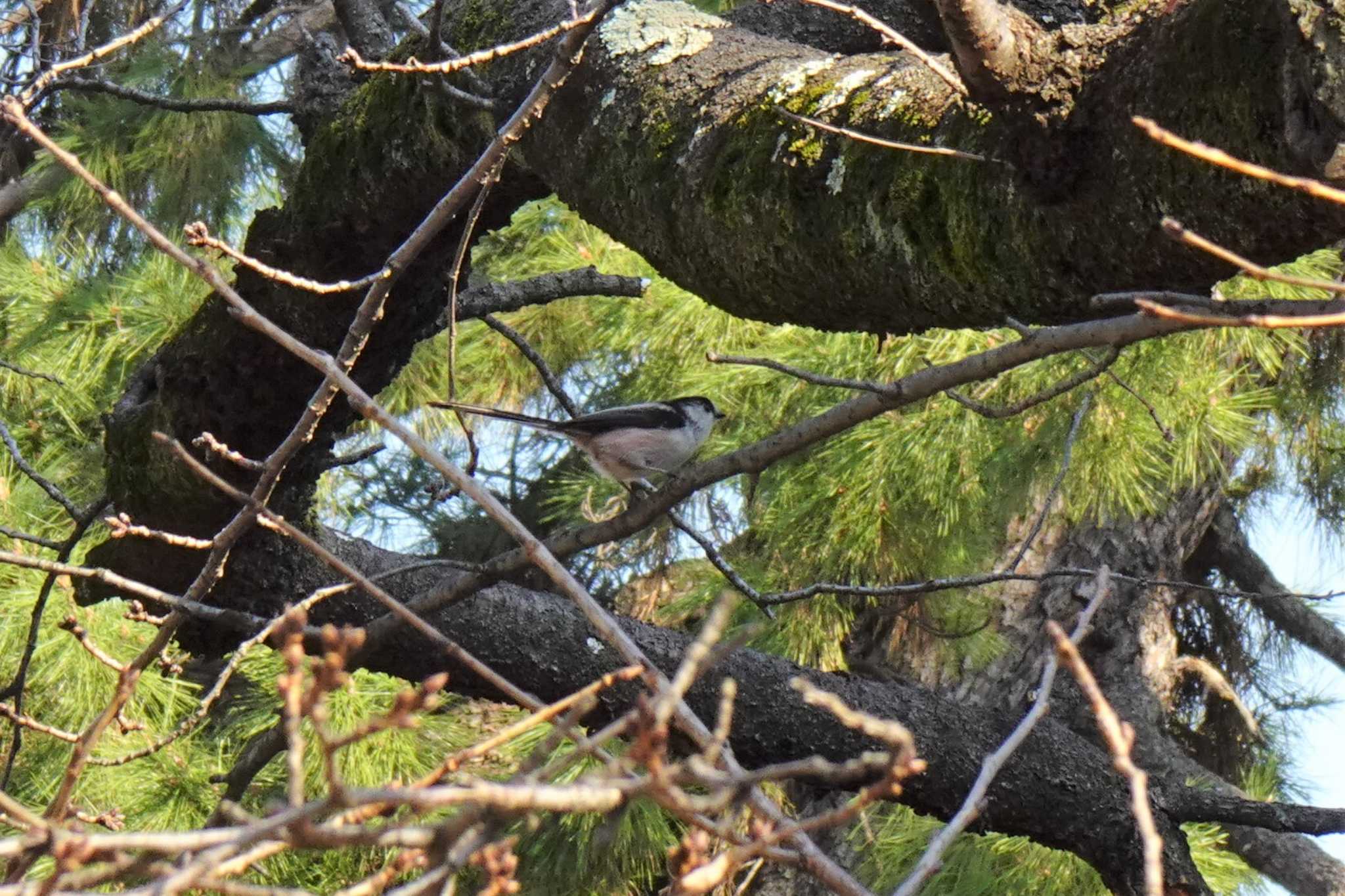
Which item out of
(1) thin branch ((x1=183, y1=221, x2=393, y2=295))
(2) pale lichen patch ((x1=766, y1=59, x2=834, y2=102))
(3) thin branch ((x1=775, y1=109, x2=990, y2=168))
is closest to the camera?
(3) thin branch ((x1=775, y1=109, x2=990, y2=168))

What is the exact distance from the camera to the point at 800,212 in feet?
4.81

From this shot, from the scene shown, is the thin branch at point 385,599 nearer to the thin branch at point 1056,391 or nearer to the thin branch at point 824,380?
the thin branch at point 824,380

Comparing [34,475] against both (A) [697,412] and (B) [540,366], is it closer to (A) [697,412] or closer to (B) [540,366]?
(B) [540,366]

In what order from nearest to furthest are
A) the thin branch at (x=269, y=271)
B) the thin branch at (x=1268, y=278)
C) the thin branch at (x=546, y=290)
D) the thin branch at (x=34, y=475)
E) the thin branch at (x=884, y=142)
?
the thin branch at (x=1268, y=278) → the thin branch at (x=884, y=142) → the thin branch at (x=269, y=271) → the thin branch at (x=34, y=475) → the thin branch at (x=546, y=290)

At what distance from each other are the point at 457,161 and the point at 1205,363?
1889mm

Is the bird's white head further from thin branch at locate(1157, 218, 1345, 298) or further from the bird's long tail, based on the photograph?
thin branch at locate(1157, 218, 1345, 298)

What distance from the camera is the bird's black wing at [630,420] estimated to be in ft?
10.3

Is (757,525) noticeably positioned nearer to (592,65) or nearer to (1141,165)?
(592,65)

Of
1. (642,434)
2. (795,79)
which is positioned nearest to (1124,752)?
(795,79)

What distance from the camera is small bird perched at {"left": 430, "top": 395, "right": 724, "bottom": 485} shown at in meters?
3.12

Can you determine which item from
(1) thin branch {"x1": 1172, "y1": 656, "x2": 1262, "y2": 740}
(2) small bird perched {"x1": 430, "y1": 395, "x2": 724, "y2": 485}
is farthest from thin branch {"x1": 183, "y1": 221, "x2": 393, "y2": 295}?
(1) thin branch {"x1": 1172, "y1": 656, "x2": 1262, "y2": 740}

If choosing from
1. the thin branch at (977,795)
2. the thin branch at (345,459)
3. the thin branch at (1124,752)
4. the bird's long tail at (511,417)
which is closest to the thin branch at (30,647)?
the thin branch at (345,459)

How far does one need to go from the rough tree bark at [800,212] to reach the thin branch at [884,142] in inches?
0.7

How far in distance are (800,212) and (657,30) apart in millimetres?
427
